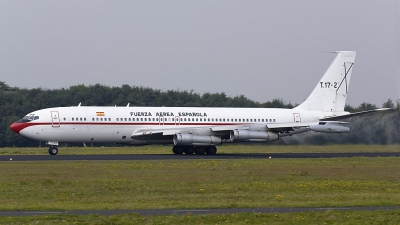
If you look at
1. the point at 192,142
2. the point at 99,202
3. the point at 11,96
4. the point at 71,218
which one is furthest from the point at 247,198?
the point at 11,96

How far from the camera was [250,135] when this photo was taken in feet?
162

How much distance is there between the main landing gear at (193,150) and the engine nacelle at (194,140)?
134 cm

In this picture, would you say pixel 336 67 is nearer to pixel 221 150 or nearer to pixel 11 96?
pixel 221 150

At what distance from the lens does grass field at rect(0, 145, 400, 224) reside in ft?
57.0

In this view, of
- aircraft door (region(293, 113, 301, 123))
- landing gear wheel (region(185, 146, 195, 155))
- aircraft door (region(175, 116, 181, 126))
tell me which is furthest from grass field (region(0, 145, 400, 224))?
aircraft door (region(293, 113, 301, 123))

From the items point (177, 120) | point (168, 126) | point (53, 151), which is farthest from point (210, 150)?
point (53, 151)

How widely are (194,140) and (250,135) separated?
424cm

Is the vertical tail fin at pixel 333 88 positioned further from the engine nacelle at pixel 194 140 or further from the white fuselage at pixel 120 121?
the engine nacelle at pixel 194 140

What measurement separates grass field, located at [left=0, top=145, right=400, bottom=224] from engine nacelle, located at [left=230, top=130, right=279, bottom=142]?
339 inches

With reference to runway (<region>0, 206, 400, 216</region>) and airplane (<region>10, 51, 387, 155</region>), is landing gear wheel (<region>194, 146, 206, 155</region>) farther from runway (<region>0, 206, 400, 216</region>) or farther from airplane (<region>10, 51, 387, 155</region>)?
runway (<region>0, 206, 400, 216</region>)

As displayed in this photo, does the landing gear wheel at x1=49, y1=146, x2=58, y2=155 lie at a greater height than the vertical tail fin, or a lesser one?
lesser

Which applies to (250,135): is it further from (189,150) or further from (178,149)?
(178,149)

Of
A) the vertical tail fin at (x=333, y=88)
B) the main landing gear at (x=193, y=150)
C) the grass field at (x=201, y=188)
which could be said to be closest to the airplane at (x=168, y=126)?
the main landing gear at (x=193, y=150)

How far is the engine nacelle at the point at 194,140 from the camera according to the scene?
48.2 m
